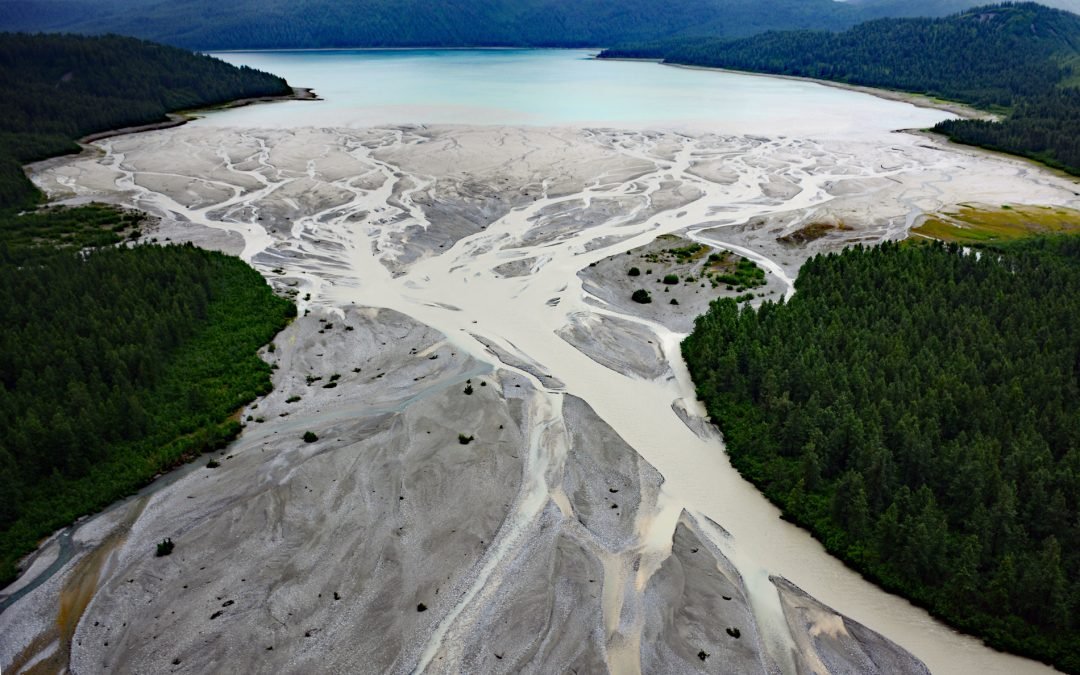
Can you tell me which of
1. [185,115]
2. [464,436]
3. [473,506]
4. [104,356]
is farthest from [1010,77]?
[104,356]

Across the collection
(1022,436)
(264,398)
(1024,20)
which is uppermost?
(1024,20)

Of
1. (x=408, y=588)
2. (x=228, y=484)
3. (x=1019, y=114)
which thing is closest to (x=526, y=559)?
(x=408, y=588)

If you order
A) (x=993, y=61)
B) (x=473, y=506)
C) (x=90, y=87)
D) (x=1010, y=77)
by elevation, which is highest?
(x=993, y=61)

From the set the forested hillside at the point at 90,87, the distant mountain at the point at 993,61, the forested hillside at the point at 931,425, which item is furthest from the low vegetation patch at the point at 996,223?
the forested hillside at the point at 90,87

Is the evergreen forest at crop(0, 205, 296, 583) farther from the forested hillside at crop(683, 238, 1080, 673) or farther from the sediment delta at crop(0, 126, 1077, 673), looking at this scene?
the forested hillside at crop(683, 238, 1080, 673)

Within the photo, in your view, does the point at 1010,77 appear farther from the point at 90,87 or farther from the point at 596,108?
the point at 90,87

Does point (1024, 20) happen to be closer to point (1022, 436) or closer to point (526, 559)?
point (1022, 436)

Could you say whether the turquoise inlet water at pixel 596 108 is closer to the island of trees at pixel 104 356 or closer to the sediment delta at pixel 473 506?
the sediment delta at pixel 473 506
